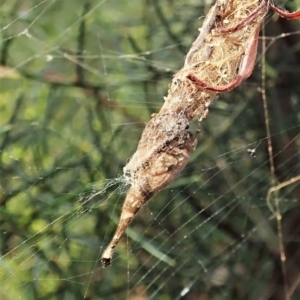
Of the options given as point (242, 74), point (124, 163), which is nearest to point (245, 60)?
point (242, 74)

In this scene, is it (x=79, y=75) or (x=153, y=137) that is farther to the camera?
(x=79, y=75)

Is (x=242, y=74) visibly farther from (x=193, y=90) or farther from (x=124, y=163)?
(x=124, y=163)

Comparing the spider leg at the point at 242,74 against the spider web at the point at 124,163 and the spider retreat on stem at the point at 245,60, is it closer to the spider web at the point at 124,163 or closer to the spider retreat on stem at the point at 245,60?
the spider retreat on stem at the point at 245,60

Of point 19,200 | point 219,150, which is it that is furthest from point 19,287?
point 219,150

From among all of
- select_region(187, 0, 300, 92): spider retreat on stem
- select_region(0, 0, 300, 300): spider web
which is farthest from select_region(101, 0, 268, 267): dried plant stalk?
select_region(0, 0, 300, 300): spider web

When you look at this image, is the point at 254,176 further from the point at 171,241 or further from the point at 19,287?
the point at 19,287

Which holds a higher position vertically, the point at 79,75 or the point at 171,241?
the point at 79,75

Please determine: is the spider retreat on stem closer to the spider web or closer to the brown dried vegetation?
the brown dried vegetation
